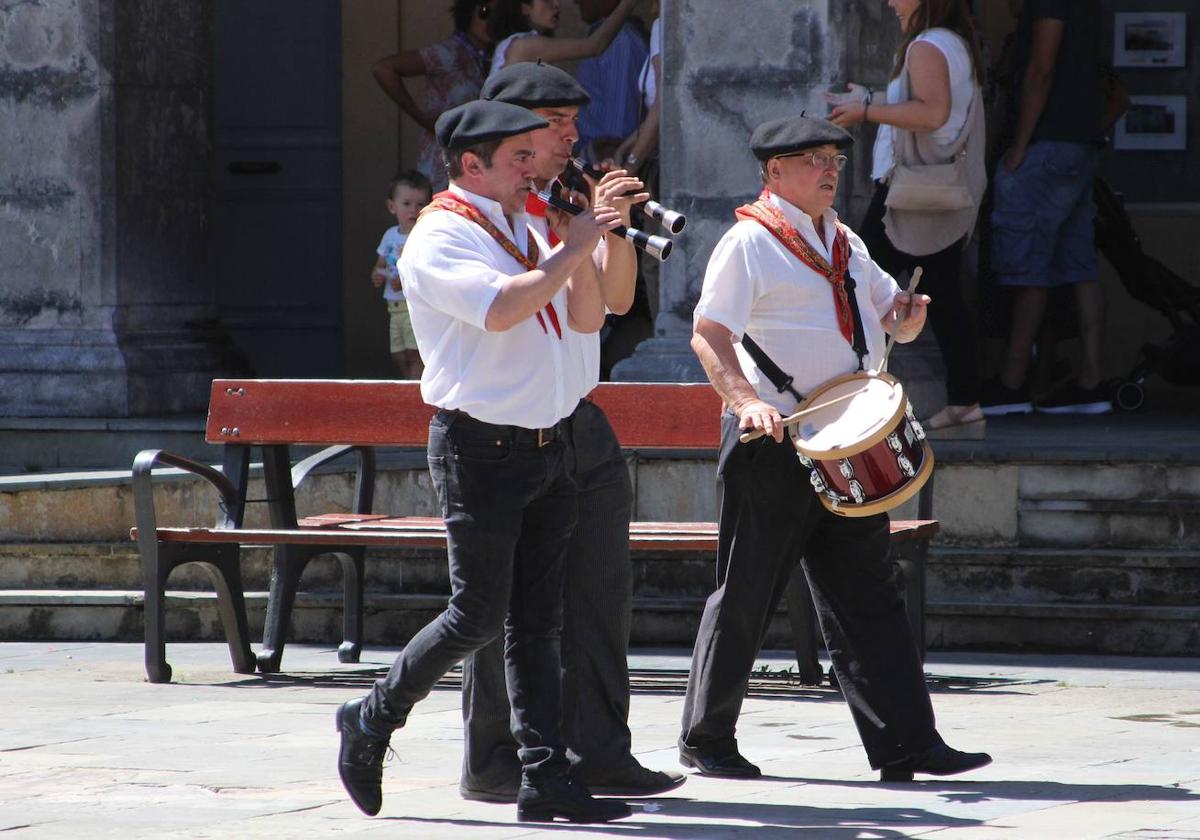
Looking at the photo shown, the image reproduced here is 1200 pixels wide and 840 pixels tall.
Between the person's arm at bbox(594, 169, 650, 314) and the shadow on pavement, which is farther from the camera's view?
the person's arm at bbox(594, 169, 650, 314)

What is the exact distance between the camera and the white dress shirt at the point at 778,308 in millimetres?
6367

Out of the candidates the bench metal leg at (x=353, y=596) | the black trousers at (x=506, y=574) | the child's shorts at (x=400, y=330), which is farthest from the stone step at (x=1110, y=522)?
the black trousers at (x=506, y=574)

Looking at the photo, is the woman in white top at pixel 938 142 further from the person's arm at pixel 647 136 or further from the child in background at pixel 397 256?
the child in background at pixel 397 256

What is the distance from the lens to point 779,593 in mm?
6535

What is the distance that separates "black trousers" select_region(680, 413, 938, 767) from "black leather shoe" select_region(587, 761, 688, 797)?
0.36 m

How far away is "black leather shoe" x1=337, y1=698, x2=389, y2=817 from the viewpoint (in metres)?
5.71

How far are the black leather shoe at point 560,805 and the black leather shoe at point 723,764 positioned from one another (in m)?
0.67

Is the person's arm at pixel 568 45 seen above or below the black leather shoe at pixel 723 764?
above

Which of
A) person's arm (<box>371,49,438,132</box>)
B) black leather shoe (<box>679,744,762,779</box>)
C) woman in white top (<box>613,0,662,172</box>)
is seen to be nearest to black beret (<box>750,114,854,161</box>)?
black leather shoe (<box>679,744,762,779</box>)

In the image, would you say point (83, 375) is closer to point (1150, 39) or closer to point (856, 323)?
point (856, 323)

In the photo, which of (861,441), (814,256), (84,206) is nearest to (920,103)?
(814,256)

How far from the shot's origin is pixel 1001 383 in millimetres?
11547

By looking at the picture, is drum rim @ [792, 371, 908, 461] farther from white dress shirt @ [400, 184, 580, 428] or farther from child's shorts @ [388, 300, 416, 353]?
child's shorts @ [388, 300, 416, 353]

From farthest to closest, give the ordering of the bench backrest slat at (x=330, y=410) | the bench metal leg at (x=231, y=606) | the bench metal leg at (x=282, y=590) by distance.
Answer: the bench metal leg at (x=282, y=590) → the bench metal leg at (x=231, y=606) → the bench backrest slat at (x=330, y=410)
